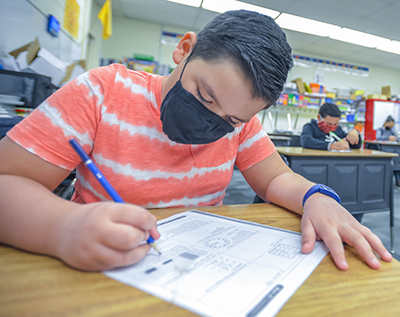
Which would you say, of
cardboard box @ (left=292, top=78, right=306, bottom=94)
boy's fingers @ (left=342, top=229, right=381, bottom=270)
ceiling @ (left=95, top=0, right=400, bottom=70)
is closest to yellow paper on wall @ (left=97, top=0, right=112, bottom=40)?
ceiling @ (left=95, top=0, right=400, bottom=70)


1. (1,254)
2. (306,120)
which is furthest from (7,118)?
(306,120)

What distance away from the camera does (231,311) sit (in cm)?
26

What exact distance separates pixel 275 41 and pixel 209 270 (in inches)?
17.8

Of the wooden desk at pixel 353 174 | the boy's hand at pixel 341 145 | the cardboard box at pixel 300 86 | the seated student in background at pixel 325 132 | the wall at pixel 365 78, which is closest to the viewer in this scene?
the wooden desk at pixel 353 174

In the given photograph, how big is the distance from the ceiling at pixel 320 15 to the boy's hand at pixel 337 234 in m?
4.13

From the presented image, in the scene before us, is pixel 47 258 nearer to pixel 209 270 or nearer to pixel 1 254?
pixel 1 254

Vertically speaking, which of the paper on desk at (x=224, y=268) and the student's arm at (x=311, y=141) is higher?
the student's arm at (x=311, y=141)

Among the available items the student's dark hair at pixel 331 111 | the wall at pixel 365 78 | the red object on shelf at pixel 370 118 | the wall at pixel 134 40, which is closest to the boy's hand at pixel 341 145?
the student's dark hair at pixel 331 111

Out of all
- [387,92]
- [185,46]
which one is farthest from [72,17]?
[387,92]

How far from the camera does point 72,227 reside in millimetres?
325

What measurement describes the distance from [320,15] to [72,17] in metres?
3.82

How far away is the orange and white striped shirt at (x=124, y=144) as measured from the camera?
51 centimetres

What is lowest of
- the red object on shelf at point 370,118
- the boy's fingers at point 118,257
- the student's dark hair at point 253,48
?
the boy's fingers at point 118,257

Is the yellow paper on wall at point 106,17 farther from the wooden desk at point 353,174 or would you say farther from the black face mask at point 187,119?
the black face mask at point 187,119
